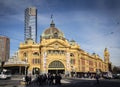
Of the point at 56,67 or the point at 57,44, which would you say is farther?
the point at 57,44

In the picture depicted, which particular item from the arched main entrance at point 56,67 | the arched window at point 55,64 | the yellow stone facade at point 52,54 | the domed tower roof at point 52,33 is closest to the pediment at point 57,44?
the yellow stone facade at point 52,54

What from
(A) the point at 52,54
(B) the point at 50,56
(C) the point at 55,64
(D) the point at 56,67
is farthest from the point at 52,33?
(D) the point at 56,67

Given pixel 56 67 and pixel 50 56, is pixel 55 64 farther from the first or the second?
pixel 50 56

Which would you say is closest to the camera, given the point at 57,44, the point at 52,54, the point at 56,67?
the point at 56,67

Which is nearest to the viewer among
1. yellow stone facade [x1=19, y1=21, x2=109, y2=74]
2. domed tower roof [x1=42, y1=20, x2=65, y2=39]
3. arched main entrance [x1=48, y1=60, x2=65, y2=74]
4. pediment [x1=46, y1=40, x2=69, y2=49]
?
arched main entrance [x1=48, y1=60, x2=65, y2=74]

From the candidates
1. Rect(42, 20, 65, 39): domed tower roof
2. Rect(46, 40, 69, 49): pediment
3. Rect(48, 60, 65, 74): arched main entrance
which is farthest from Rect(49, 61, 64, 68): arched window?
Rect(42, 20, 65, 39): domed tower roof

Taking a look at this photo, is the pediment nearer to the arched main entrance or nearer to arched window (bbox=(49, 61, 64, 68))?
arched window (bbox=(49, 61, 64, 68))

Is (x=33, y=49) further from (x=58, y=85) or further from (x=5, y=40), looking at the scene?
(x=5, y=40)

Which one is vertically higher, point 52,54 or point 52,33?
point 52,33

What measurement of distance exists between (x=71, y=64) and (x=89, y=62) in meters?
32.1

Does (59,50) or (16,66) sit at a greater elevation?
(59,50)

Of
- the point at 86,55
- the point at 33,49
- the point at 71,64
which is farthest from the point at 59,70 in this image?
the point at 86,55

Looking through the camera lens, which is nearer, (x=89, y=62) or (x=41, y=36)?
(x=41, y=36)

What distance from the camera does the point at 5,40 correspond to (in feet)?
639
